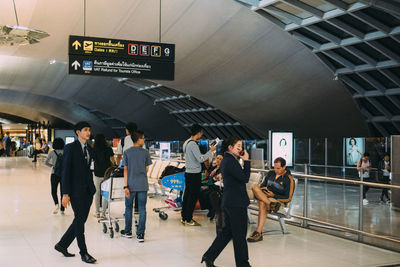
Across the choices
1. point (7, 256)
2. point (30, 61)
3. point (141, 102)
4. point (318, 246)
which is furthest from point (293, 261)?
point (141, 102)

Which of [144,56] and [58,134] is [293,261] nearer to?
[144,56]

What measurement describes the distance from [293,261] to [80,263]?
274cm

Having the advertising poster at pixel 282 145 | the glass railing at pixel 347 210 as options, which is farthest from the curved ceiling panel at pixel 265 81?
the glass railing at pixel 347 210

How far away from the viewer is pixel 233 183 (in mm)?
5172

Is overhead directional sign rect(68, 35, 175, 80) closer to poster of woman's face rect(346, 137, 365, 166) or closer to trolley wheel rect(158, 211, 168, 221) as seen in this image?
trolley wheel rect(158, 211, 168, 221)

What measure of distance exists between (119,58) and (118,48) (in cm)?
23

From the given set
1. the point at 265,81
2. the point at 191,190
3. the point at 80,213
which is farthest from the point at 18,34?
the point at 265,81

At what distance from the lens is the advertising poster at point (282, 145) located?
12.0m

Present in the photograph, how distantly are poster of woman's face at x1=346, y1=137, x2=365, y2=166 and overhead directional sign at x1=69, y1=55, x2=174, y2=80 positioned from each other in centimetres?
1299

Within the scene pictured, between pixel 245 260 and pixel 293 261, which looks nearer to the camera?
pixel 245 260

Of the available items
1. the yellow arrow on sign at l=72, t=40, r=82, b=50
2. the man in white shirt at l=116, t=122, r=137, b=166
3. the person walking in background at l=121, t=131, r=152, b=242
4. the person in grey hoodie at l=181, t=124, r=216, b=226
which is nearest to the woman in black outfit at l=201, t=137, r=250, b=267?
the person walking in background at l=121, t=131, r=152, b=242

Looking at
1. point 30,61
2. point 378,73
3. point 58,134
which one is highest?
point 30,61

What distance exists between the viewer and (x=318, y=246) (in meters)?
6.88

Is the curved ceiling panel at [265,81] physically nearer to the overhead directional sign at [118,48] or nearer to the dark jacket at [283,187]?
the overhead directional sign at [118,48]
